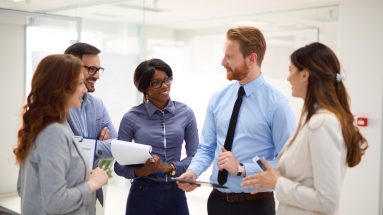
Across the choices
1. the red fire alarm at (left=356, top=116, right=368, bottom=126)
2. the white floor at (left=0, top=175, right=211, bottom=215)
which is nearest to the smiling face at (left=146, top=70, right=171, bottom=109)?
the white floor at (left=0, top=175, right=211, bottom=215)

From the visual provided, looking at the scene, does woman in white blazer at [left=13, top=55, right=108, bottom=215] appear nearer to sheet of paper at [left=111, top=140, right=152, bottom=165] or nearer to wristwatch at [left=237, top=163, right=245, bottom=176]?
sheet of paper at [left=111, top=140, right=152, bottom=165]

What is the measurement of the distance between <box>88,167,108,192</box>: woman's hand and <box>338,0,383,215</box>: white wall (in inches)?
125

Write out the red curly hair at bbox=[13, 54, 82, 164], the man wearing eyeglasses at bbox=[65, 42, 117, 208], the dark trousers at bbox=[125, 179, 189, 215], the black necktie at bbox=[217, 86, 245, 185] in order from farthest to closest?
the man wearing eyeglasses at bbox=[65, 42, 117, 208], the dark trousers at bbox=[125, 179, 189, 215], the black necktie at bbox=[217, 86, 245, 185], the red curly hair at bbox=[13, 54, 82, 164]

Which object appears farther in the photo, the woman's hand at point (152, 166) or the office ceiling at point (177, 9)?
the office ceiling at point (177, 9)

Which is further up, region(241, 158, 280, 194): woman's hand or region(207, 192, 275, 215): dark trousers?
region(241, 158, 280, 194): woman's hand

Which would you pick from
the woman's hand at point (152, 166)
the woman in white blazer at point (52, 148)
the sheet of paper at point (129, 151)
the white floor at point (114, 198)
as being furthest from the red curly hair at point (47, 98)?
the white floor at point (114, 198)

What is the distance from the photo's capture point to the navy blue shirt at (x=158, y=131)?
92.0 inches

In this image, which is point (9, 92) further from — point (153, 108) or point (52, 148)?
point (52, 148)

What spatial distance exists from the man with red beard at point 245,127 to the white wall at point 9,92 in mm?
2360

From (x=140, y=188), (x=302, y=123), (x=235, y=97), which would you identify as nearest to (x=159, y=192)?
(x=140, y=188)

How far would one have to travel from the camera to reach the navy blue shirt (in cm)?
234

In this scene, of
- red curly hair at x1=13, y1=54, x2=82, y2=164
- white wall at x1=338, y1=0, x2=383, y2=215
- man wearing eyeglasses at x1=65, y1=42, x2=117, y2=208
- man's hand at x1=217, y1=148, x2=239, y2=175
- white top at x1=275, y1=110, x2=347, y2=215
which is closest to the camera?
white top at x1=275, y1=110, x2=347, y2=215

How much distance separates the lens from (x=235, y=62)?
2.13 meters

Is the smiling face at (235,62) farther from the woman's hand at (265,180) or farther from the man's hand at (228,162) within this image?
the woman's hand at (265,180)
